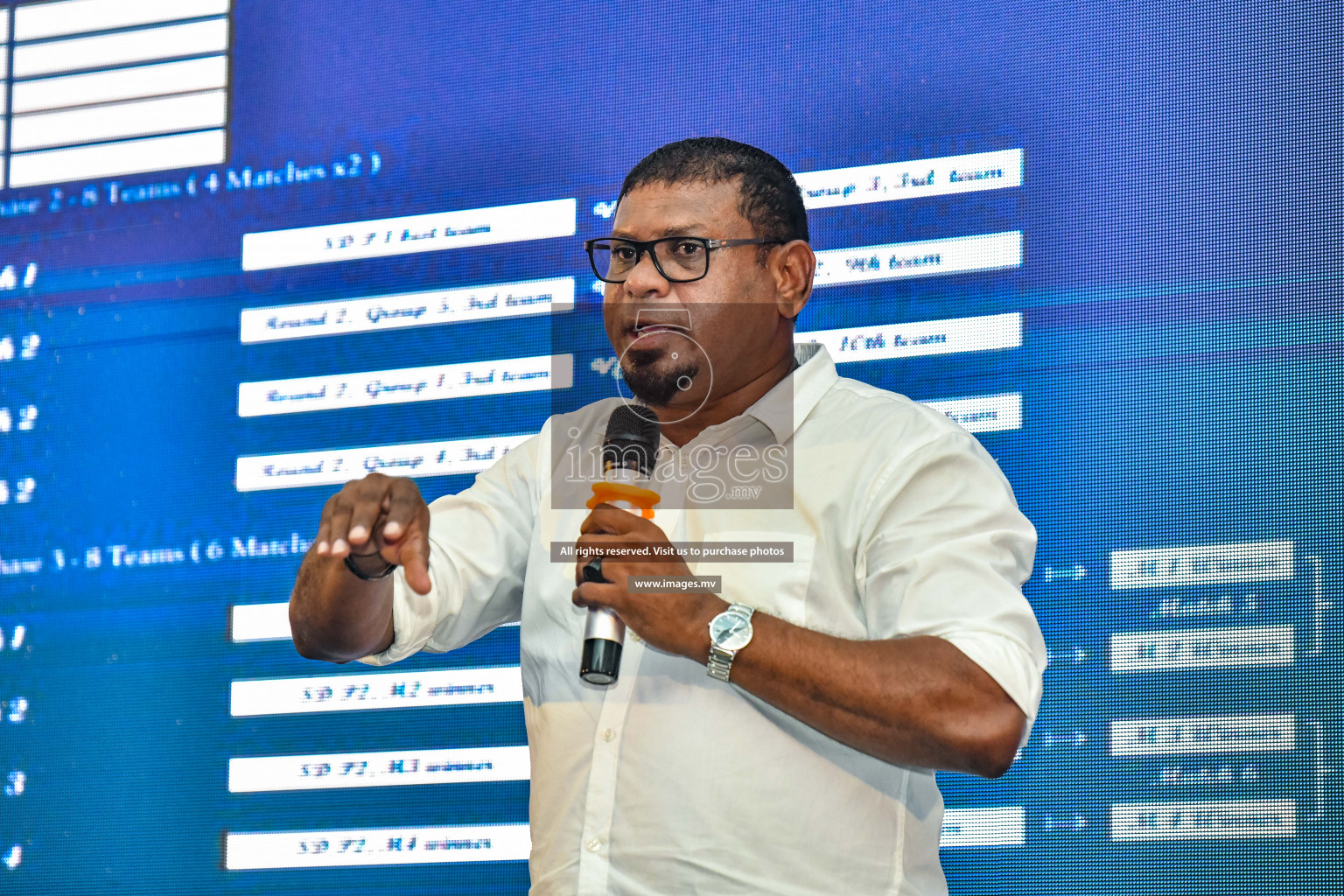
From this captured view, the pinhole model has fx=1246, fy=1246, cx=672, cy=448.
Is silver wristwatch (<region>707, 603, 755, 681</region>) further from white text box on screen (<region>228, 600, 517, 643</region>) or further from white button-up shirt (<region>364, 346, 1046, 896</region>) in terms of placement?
white text box on screen (<region>228, 600, 517, 643</region>)

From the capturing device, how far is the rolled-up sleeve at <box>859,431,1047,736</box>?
161 cm

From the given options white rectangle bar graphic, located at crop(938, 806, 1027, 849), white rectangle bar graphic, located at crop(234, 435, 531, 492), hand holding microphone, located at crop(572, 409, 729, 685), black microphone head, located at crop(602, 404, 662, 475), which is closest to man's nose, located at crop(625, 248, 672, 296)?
black microphone head, located at crop(602, 404, 662, 475)

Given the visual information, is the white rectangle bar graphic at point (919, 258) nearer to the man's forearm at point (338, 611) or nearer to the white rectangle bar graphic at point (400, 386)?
the white rectangle bar graphic at point (400, 386)

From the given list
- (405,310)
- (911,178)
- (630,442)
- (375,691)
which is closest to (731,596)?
(630,442)

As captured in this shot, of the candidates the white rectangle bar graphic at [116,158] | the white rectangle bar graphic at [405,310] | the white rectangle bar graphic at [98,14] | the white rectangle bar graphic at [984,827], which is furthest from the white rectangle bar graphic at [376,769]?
the white rectangle bar graphic at [98,14]

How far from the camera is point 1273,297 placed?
257 cm

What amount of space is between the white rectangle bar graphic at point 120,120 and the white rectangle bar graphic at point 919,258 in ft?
5.91

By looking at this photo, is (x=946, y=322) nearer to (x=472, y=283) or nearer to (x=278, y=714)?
(x=472, y=283)

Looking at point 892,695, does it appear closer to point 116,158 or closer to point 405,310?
point 405,310

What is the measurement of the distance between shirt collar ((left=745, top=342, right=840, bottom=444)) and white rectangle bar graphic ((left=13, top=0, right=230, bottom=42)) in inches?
91.6

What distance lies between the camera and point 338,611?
5.88 ft

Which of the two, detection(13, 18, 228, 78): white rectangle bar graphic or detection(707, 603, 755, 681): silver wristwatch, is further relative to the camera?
detection(13, 18, 228, 78): white rectangle bar graphic

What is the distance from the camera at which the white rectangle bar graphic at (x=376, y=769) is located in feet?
9.49

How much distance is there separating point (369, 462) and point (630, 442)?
1.58 metres
